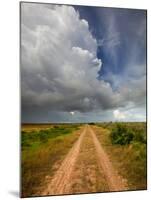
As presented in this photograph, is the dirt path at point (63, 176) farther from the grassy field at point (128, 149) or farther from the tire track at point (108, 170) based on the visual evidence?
the grassy field at point (128, 149)

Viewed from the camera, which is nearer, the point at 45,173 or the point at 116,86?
the point at 45,173

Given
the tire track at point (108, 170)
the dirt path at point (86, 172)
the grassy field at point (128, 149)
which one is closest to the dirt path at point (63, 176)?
the dirt path at point (86, 172)

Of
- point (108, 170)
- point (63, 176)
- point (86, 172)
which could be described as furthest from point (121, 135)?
Result: point (63, 176)

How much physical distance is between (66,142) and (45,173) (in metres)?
0.36

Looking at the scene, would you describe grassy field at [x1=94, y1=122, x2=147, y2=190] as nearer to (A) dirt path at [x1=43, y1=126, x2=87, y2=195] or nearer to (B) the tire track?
(B) the tire track

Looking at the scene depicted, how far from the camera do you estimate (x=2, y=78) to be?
138 inches

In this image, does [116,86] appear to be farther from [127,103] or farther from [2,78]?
[2,78]

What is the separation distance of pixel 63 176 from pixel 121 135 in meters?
0.73

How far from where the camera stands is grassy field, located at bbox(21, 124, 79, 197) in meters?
3.54

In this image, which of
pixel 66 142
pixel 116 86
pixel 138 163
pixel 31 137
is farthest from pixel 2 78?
pixel 138 163

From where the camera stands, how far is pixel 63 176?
363 cm

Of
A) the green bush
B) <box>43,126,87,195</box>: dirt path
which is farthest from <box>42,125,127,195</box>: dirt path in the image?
the green bush

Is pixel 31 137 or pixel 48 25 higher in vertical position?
pixel 48 25

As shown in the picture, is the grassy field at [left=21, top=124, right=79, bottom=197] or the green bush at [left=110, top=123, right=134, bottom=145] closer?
the grassy field at [left=21, top=124, right=79, bottom=197]
